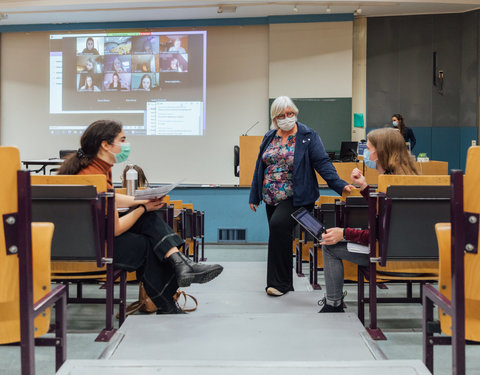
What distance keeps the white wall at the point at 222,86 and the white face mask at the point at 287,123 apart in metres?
4.79

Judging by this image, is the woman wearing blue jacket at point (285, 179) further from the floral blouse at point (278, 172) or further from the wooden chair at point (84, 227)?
the wooden chair at point (84, 227)

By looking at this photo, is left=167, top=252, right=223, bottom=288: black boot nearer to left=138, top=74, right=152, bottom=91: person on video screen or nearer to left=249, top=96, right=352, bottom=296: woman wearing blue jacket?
left=249, top=96, right=352, bottom=296: woman wearing blue jacket

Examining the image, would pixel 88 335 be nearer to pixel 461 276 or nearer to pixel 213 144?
pixel 461 276

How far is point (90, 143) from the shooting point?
102 inches

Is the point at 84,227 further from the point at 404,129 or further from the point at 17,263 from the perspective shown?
the point at 404,129

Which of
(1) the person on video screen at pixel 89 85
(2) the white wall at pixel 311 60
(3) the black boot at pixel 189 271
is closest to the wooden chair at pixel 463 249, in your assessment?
(3) the black boot at pixel 189 271

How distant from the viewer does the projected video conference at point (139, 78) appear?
8.02 metres

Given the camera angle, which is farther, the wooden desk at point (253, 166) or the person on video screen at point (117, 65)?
the person on video screen at point (117, 65)

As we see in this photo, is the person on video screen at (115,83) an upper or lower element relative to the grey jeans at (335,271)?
upper

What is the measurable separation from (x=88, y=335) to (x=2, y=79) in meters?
7.48

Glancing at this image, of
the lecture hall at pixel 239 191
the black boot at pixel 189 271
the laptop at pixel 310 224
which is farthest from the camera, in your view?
the laptop at pixel 310 224

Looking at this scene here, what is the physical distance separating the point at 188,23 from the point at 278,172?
5507 mm

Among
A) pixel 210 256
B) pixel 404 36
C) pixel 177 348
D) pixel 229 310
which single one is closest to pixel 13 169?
pixel 177 348

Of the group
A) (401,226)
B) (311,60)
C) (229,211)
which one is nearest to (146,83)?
(311,60)
